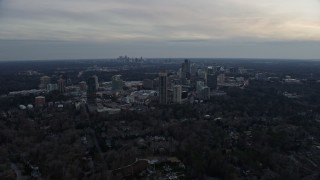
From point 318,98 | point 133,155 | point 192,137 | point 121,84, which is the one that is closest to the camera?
point 133,155

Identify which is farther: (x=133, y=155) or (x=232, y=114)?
(x=232, y=114)

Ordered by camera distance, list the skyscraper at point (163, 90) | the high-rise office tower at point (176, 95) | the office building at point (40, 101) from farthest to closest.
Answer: the high-rise office tower at point (176, 95)
the skyscraper at point (163, 90)
the office building at point (40, 101)

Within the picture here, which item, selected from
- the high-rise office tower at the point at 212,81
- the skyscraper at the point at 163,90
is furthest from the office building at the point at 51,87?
the high-rise office tower at the point at 212,81

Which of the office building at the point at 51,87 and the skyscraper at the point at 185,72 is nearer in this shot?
the office building at the point at 51,87

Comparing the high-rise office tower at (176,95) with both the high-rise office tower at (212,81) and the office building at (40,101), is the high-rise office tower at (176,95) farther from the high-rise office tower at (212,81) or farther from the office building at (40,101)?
the high-rise office tower at (212,81)

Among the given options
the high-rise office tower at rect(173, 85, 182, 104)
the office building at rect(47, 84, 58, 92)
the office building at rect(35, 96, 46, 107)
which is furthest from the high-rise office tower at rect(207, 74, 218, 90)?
the office building at rect(35, 96, 46, 107)

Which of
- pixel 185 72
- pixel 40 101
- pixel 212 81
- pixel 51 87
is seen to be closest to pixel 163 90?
pixel 40 101

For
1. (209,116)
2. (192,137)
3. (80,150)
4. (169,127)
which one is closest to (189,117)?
(209,116)

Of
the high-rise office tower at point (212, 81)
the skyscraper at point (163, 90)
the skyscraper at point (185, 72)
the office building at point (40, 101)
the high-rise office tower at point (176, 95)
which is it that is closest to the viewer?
the office building at point (40, 101)

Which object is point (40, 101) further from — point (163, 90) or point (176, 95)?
point (176, 95)

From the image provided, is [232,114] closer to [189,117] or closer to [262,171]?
[189,117]

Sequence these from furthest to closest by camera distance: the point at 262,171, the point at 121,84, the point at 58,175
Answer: the point at 121,84 → the point at 262,171 → the point at 58,175
